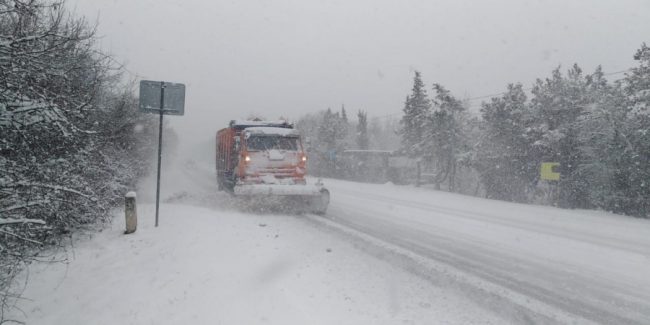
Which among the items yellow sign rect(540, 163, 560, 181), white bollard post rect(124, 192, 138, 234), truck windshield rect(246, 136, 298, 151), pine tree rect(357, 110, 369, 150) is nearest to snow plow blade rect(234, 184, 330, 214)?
truck windshield rect(246, 136, 298, 151)

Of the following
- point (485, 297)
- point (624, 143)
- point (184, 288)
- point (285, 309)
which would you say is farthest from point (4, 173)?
point (624, 143)

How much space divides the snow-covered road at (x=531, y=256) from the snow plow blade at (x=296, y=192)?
2.21 ft

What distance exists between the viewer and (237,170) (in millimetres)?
13062

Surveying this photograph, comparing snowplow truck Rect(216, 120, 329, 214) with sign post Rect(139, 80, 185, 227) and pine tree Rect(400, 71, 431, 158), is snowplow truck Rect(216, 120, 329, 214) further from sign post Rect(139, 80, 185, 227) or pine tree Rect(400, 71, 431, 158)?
pine tree Rect(400, 71, 431, 158)

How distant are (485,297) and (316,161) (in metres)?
46.7

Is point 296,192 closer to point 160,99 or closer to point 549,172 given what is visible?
point 160,99

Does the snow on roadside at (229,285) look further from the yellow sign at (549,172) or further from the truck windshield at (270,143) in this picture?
the yellow sign at (549,172)

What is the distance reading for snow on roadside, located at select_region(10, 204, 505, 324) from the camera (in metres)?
5.00

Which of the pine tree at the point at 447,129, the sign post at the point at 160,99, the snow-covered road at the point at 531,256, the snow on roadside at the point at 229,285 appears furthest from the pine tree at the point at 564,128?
the sign post at the point at 160,99

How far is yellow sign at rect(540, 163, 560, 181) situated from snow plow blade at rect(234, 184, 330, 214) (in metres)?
11.4

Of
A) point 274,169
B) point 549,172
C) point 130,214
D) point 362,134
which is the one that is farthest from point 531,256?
point 362,134

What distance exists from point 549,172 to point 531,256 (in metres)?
12.6

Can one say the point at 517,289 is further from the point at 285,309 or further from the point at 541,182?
the point at 541,182

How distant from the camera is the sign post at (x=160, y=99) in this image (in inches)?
349
